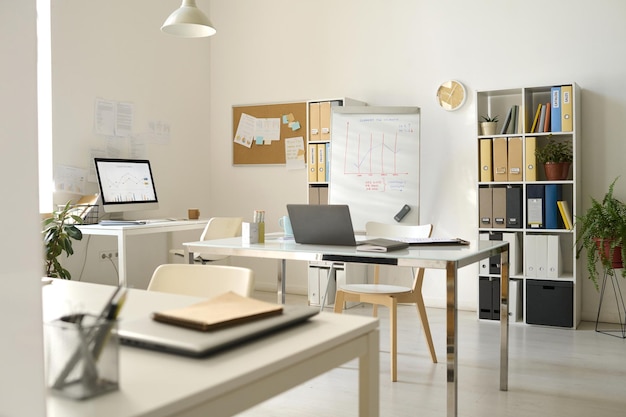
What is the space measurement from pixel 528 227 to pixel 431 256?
2351 millimetres

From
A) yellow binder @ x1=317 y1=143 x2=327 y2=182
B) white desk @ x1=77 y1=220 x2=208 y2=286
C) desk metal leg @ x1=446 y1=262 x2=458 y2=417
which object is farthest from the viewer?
yellow binder @ x1=317 y1=143 x2=327 y2=182

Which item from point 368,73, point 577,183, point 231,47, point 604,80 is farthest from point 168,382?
point 231,47

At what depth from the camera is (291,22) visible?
582 cm

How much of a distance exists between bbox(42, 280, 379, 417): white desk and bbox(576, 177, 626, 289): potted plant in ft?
10.8

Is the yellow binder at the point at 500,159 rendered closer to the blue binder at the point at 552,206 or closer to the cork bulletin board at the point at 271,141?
the blue binder at the point at 552,206

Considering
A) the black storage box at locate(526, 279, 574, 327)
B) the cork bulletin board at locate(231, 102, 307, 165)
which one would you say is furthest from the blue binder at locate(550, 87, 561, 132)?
the cork bulletin board at locate(231, 102, 307, 165)

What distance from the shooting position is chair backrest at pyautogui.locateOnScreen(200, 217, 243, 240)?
4.58 meters

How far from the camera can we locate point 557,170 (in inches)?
174

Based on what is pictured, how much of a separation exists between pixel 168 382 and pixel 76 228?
11.7 feet

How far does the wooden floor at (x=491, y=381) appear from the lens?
9.14 ft

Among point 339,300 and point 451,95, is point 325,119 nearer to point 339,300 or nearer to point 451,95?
point 451,95

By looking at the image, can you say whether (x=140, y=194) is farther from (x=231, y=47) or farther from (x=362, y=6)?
(x=362, y=6)

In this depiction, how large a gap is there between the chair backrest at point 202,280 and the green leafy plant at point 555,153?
10.6 feet

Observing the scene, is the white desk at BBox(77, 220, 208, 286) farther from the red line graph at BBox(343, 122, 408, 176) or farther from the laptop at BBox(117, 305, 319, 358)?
the laptop at BBox(117, 305, 319, 358)
